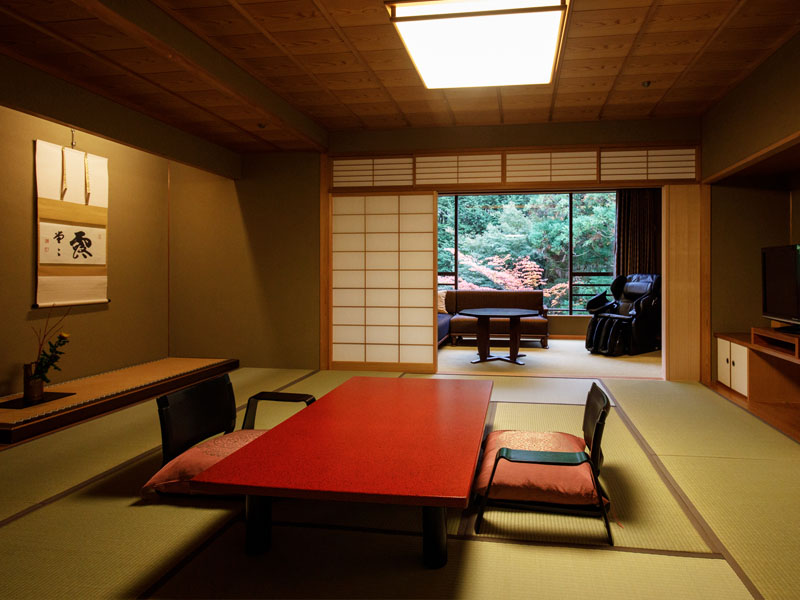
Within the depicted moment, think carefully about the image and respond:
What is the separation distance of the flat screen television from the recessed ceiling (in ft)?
4.45

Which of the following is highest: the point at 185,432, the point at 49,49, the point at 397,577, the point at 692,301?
the point at 49,49

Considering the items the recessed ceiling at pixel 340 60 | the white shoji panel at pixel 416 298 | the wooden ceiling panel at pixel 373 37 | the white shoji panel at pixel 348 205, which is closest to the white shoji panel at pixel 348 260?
the white shoji panel at pixel 348 205

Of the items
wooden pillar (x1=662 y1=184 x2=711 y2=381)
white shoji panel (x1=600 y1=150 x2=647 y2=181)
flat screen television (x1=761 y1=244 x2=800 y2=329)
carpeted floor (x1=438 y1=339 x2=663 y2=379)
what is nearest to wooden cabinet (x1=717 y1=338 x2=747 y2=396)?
wooden pillar (x1=662 y1=184 x2=711 y2=381)

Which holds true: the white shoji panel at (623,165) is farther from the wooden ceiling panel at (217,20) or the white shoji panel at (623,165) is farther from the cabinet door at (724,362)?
the wooden ceiling panel at (217,20)

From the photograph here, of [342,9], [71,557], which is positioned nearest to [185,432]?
[71,557]

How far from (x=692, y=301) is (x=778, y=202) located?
1114mm

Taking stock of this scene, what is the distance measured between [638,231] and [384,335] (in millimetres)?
4681

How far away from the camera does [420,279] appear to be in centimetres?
575

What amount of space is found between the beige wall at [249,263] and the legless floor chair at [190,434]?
10.3ft

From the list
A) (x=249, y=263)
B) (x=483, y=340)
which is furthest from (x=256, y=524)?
(x=483, y=340)

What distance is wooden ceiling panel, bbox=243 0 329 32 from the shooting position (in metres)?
3.02

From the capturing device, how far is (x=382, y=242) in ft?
19.0

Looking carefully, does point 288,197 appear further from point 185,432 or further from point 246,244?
point 185,432

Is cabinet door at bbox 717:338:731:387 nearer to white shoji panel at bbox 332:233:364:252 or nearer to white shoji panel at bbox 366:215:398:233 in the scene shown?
white shoji panel at bbox 366:215:398:233
